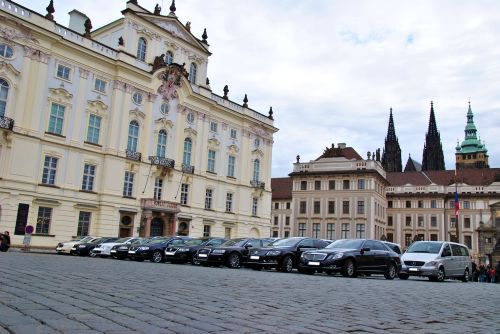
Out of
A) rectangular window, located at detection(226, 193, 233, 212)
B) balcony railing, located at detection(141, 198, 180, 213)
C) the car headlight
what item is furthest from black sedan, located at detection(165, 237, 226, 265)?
rectangular window, located at detection(226, 193, 233, 212)

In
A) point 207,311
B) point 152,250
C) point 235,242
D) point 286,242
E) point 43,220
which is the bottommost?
point 207,311

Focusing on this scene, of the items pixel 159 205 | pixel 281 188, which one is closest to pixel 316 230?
pixel 281 188

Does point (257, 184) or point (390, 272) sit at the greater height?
point (257, 184)

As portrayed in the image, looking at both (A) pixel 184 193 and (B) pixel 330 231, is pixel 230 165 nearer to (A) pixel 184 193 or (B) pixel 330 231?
(A) pixel 184 193

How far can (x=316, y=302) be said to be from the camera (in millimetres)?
8922

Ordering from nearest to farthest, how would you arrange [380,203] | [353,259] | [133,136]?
[353,259], [133,136], [380,203]

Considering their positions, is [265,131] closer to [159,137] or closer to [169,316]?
[159,137]

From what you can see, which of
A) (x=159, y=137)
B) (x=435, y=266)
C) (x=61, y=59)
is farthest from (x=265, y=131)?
(x=435, y=266)

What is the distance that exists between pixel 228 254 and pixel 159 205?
71.8 feet

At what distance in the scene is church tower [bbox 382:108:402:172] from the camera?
134 m

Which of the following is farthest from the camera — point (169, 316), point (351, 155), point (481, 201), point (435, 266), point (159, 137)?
point (481, 201)

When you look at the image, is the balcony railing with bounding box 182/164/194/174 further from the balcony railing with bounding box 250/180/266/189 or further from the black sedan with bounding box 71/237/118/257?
the black sedan with bounding box 71/237/118/257

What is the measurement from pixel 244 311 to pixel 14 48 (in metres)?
35.0

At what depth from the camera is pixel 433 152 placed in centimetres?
13938
